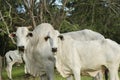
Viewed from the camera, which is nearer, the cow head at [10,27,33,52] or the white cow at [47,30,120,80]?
the white cow at [47,30,120,80]

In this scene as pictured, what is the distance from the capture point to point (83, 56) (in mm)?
11219

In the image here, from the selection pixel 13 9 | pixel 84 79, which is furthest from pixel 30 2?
pixel 13 9

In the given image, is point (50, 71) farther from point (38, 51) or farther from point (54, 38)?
point (54, 38)

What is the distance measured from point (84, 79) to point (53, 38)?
9.87 meters

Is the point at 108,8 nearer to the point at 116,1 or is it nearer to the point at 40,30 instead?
the point at 116,1

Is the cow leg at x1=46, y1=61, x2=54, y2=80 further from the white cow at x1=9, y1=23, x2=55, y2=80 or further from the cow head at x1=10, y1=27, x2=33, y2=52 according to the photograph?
the cow head at x1=10, y1=27, x2=33, y2=52

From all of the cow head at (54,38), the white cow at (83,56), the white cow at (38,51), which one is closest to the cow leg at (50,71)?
the white cow at (38,51)

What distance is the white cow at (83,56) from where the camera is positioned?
10.9 m

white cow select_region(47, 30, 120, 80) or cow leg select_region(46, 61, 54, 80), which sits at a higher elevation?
white cow select_region(47, 30, 120, 80)

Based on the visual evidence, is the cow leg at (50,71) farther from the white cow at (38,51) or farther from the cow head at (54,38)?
the cow head at (54,38)

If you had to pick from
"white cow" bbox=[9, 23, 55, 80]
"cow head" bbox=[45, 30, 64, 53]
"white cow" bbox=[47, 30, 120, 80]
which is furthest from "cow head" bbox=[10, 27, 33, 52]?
"white cow" bbox=[47, 30, 120, 80]

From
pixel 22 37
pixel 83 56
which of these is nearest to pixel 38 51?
pixel 22 37

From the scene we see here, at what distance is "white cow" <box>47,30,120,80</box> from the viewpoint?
10891 millimetres

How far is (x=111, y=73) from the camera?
1145cm
